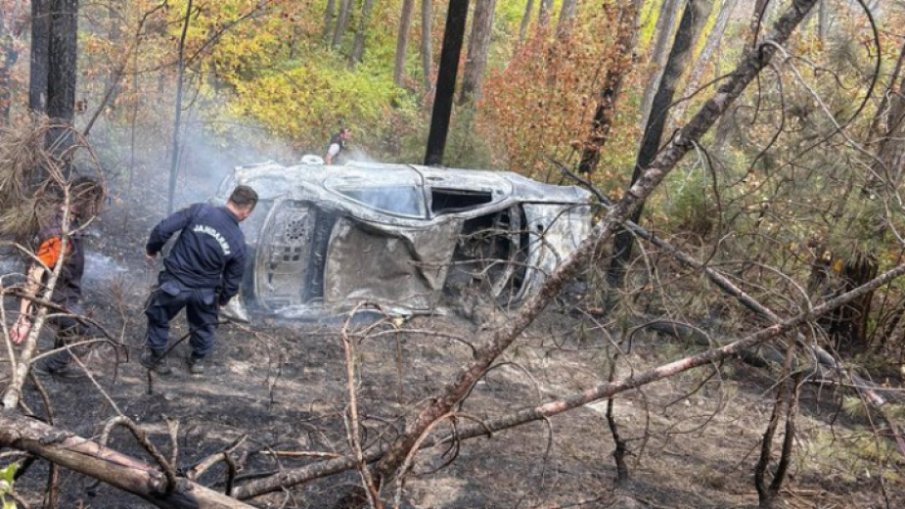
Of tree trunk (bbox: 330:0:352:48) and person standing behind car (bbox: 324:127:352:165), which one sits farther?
tree trunk (bbox: 330:0:352:48)

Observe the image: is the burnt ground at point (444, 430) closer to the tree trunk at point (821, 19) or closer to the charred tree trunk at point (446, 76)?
the charred tree trunk at point (446, 76)

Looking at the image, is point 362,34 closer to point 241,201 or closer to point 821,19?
point 821,19

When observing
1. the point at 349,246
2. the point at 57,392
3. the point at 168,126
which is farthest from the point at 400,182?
the point at 168,126

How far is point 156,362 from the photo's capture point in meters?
5.77

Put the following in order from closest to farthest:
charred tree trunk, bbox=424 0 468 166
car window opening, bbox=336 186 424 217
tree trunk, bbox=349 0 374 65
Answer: car window opening, bbox=336 186 424 217, charred tree trunk, bbox=424 0 468 166, tree trunk, bbox=349 0 374 65

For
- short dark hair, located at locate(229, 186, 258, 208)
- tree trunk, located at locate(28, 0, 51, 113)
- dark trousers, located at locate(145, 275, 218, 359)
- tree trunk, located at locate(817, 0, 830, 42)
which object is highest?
tree trunk, located at locate(817, 0, 830, 42)

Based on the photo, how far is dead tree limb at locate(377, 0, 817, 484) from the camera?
3041 millimetres

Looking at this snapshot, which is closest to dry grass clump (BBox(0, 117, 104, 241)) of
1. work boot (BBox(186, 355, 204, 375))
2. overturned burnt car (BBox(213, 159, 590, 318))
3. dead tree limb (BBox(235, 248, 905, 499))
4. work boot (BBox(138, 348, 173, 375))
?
work boot (BBox(138, 348, 173, 375))

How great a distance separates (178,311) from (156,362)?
1.49 ft

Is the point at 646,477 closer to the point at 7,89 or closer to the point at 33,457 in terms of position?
the point at 33,457

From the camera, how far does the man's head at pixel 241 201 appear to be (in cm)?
572

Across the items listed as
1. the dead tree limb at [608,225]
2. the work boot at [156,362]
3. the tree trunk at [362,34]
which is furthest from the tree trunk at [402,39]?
the dead tree limb at [608,225]

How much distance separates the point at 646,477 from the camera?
5316 millimetres

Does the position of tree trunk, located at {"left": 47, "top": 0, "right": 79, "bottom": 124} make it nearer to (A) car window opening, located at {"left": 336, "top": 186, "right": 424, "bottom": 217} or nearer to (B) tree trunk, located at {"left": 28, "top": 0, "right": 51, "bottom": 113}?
(B) tree trunk, located at {"left": 28, "top": 0, "right": 51, "bottom": 113}
